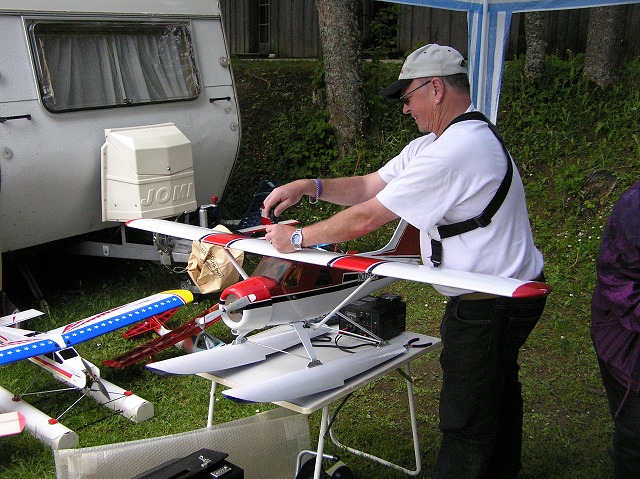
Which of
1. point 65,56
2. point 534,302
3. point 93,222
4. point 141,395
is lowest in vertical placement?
point 141,395

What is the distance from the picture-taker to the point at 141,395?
464cm

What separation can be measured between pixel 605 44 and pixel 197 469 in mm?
7670

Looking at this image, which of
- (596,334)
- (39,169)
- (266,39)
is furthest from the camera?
(266,39)

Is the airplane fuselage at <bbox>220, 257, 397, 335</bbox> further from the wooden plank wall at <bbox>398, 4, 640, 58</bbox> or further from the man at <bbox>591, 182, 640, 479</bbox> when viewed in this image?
the wooden plank wall at <bbox>398, 4, 640, 58</bbox>

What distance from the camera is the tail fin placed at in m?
3.61

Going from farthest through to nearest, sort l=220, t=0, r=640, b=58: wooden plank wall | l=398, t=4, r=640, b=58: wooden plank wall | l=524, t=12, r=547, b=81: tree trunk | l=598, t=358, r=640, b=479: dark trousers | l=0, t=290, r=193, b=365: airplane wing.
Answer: l=220, t=0, r=640, b=58: wooden plank wall, l=398, t=4, r=640, b=58: wooden plank wall, l=524, t=12, r=547, b=81: tree trunk, l=0, t=290, r=193, b=365: airplane wing, l=598, t=358, r=640, b=479: dark trousers

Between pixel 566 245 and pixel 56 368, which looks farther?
pixel 566 245

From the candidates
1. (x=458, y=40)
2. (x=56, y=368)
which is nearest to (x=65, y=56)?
(x=56, y=368)

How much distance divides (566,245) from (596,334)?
4293 millimetres

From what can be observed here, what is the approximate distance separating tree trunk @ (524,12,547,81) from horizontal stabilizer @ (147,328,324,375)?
6.63 m

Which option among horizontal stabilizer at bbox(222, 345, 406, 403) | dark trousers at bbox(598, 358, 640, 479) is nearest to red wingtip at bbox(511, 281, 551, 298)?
dark trousers at bbox(598, 358, 640, 479)

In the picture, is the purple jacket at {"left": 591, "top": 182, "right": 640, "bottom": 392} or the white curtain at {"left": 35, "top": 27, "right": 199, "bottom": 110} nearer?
the purple jacket at {"left": 591, "top": 182, "right": 640, "bottom": 392}

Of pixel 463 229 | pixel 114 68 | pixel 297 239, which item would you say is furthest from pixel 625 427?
pixel 114 68

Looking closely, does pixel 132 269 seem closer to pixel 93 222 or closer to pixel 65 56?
pixel 93 222
